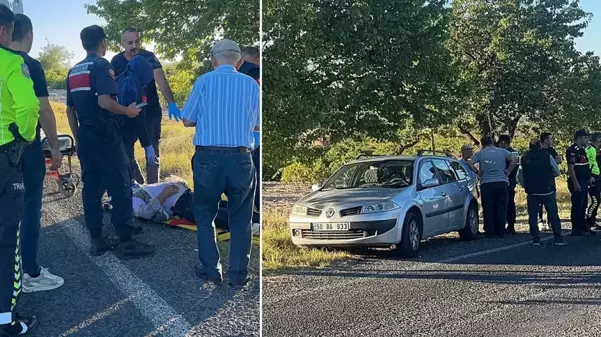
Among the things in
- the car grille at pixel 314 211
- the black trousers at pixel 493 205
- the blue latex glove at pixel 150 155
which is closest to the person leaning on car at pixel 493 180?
the black trousers at pixel 493 205

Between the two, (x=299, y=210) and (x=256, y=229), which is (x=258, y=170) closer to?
(x=256, y=229)

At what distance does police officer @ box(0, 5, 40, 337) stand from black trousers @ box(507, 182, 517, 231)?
1500 mm

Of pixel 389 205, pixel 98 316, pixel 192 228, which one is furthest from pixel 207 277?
pixel 389 205

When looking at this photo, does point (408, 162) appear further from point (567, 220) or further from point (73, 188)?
point (73, 188)

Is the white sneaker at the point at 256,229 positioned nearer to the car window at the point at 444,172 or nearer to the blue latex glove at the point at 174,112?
the blue latex glove at the point at 174,112

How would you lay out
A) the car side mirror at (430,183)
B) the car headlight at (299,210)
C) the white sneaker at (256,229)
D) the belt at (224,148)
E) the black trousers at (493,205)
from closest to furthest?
1. the belt at (224,148)
2. the white sneaker at (256,229)
3. the car headlight at (299,210)
4. the car side mirror at (430,183)
5. the black trousers at (493,205)

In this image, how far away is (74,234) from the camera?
1504 mm

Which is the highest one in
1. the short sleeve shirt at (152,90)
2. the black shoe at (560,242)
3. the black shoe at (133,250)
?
the short sleeve shirt at (152,90)

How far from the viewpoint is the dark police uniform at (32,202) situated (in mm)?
1412

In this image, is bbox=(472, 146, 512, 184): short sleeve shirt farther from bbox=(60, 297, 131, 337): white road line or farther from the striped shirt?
bbox=(60, 297, 131, 337): white road line

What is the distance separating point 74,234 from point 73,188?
116 millimetres

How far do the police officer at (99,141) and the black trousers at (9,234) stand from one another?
152 mm

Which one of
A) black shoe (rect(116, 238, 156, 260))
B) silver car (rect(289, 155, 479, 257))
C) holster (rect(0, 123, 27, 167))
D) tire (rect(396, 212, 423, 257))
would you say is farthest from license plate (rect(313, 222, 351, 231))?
holster (rect(0, 123, 27, 167))

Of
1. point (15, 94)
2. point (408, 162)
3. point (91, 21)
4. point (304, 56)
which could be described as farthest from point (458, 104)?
point (15, 94)
